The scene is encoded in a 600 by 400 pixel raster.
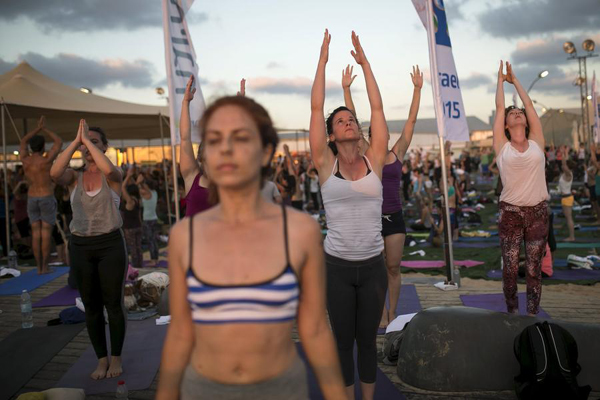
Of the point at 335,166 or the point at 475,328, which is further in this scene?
the point at 475,328

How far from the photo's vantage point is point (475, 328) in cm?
422

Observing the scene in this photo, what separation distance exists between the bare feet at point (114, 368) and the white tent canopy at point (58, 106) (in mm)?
8947

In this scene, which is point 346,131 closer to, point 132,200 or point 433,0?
point 433,0

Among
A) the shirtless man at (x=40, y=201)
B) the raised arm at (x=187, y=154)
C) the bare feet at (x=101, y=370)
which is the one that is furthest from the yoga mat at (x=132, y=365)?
the shirtless man at (x=40, y=201)

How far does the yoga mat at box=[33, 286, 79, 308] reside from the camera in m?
7.80

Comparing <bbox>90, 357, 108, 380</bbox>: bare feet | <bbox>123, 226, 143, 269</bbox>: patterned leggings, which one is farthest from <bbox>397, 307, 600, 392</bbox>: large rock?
<bbox>123, 226, 143, 269</bbox>: patterned leggings

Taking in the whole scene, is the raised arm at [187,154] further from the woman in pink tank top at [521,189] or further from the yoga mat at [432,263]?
the yoga mat at [432,263]

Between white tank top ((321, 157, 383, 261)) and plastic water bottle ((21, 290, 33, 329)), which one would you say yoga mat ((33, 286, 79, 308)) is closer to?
plastic water bottle ((21, 290, 33, 329))

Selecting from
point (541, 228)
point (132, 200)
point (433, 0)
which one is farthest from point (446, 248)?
point (132, 200)

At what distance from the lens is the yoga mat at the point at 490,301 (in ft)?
21.1

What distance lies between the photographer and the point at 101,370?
15.7ft

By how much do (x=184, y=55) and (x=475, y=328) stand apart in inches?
214

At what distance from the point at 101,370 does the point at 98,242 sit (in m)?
1.17

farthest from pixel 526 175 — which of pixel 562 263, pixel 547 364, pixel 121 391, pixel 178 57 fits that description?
pixel 562 263
